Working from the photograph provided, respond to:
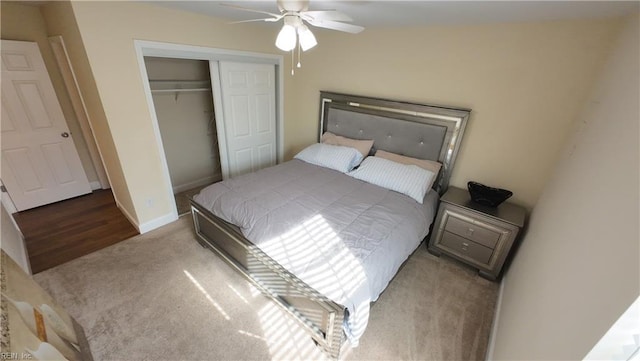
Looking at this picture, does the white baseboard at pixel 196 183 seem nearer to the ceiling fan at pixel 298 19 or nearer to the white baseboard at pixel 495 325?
the ceiling fan at pixel 298 19

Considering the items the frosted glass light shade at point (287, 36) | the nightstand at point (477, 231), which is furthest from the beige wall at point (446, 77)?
the frosted glass light shade at point (287, 36)

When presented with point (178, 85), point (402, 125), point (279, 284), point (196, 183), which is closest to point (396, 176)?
point (402, 125)

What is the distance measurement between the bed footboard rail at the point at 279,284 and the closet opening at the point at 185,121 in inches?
47.2

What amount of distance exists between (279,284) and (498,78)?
256cm

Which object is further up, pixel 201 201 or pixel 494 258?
pixel 201 201

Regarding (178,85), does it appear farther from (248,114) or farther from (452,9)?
(452,9)

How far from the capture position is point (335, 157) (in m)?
2.87

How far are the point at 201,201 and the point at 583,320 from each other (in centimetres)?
247

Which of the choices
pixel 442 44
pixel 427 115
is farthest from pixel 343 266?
pixel 442 44

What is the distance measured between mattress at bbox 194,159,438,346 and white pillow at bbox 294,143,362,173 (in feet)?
0.68

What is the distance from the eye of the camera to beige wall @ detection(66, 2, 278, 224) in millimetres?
1975

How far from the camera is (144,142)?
8.05 feet

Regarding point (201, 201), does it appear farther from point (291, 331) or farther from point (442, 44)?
point (442, 44)

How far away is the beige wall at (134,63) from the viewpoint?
1.97 m
